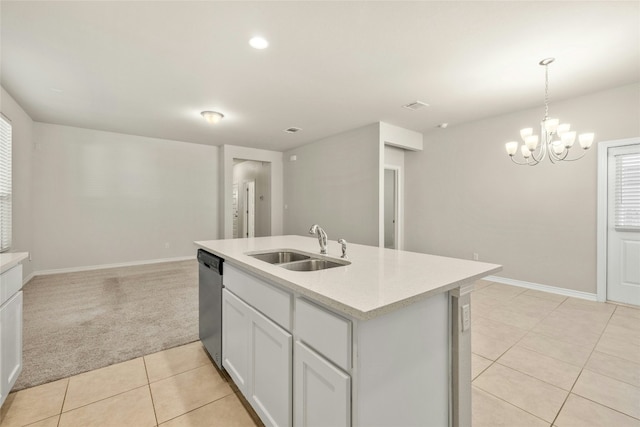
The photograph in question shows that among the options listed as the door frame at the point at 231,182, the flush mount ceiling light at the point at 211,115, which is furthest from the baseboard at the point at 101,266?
the flush mount ceiling light at the point at 211,115

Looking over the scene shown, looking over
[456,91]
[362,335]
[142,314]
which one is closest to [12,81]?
[142,314]

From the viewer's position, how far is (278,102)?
12.7 feet

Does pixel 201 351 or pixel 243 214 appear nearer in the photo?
pixel 201 351

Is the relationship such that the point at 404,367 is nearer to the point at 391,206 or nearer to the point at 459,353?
the point at 459,353

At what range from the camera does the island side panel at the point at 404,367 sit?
0.96 meters

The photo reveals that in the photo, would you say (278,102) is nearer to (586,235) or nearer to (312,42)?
(312,42)

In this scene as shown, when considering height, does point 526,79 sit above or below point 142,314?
above

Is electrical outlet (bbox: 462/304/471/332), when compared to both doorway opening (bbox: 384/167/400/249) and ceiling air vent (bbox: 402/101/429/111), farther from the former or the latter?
doorway opening (bbox: 384/167/400/249)

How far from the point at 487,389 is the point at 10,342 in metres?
2.95

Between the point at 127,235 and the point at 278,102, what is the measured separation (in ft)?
13.9

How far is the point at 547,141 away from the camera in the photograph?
353 cm

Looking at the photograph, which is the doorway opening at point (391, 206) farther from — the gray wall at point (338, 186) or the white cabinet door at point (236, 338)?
the white cabinet door at point (236, 338)

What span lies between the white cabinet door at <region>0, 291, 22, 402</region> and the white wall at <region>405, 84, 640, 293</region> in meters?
5.36

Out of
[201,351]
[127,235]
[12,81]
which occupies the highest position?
[12,81]
